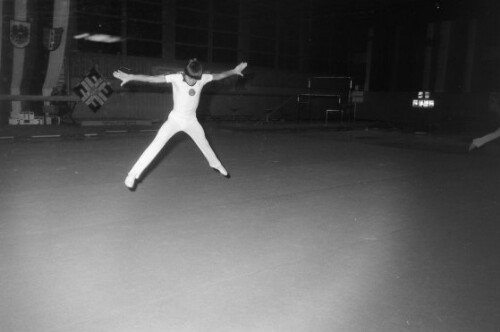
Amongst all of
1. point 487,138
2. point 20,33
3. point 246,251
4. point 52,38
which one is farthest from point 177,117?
point 52,38

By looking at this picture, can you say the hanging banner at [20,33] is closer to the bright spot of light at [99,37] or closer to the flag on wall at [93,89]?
the flag on wall at [93,89]

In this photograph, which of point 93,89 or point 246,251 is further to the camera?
point 93,89

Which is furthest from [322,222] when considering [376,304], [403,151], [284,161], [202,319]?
[403,151]

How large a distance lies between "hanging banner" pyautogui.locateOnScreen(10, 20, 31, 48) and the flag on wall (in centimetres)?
258

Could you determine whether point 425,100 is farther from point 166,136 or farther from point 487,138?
point 166,136

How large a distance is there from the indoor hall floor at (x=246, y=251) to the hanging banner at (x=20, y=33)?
1145cm

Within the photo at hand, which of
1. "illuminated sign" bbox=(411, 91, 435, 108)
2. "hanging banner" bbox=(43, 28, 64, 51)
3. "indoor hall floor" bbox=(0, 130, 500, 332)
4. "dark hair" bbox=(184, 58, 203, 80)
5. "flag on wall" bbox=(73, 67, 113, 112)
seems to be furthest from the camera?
"illuminated sign" bbox=(411, 91, 435, 108)

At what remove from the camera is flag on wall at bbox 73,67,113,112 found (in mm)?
19047

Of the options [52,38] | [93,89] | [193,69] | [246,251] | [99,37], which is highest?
[99,37]

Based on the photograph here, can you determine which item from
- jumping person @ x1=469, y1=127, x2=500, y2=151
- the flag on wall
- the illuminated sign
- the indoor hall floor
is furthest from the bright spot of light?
the illuminated sign

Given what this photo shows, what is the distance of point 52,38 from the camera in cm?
1898

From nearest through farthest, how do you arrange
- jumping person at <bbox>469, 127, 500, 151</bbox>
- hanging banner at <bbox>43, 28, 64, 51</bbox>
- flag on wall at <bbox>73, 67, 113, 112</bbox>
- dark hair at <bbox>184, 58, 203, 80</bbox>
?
dark hair at <bbox>184, 58, 203, 80</bbox>
jumping person at <bbox>469, 127, 500, 151</bbox>
hanging banner at <bbox>43, 28, 64, 51</bbox>
flag on wall at <bbox>73, 67, 113, 112</bbox>

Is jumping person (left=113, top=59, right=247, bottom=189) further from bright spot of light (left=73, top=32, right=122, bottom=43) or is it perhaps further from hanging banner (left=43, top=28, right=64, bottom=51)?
bright spot of light (left=73, top=32, right=122, bottom=43)

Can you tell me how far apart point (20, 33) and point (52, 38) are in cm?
132
